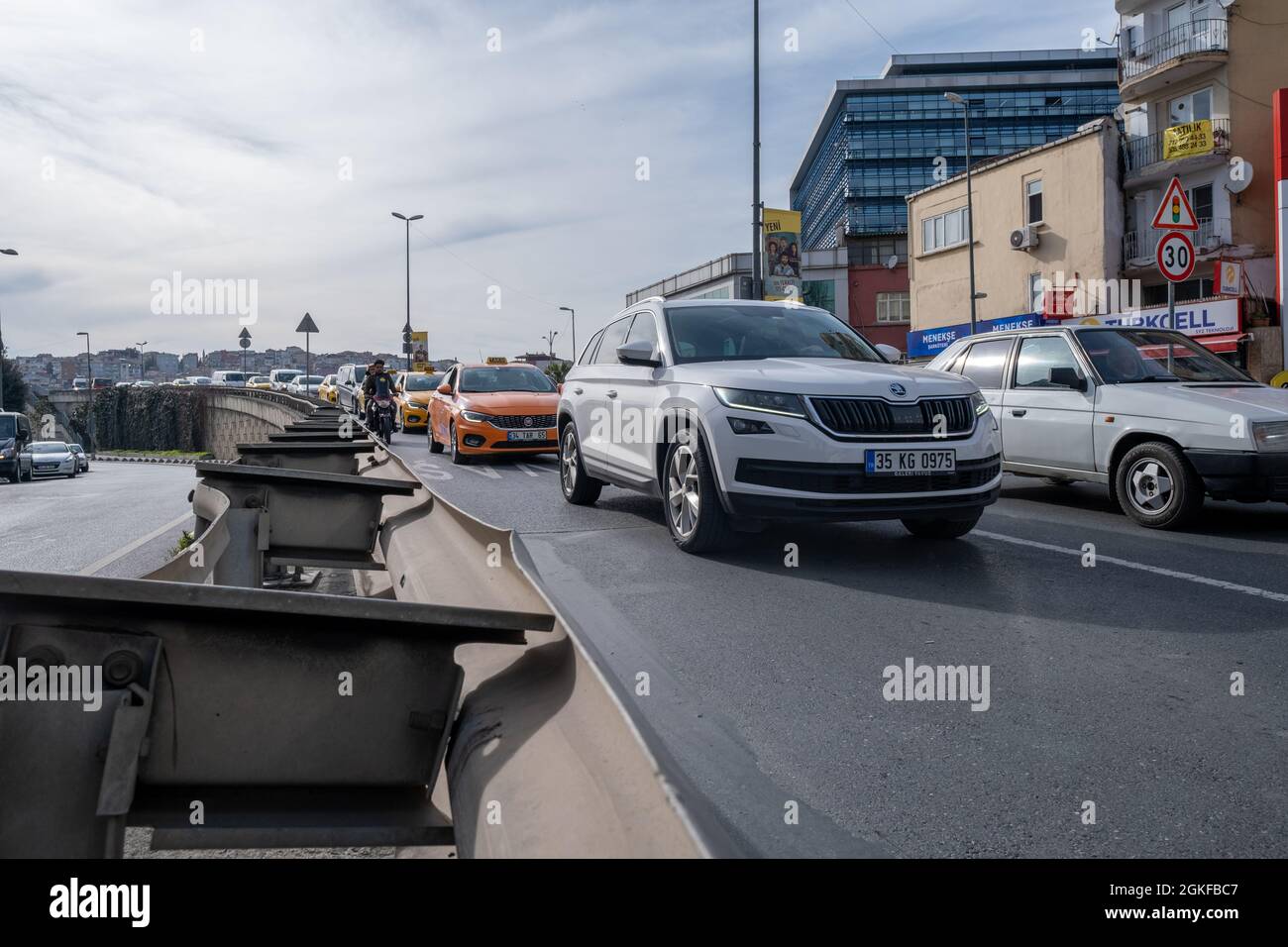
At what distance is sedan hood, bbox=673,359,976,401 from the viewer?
6.10 meters

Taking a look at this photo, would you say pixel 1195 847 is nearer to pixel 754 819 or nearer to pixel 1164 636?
pixel 754 819

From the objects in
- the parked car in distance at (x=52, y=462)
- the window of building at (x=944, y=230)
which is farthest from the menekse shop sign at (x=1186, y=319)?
the parked car in distance at (x=52, y=462)

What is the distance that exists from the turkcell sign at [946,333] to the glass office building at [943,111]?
44.6 metres

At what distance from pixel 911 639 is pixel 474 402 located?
1184 cm

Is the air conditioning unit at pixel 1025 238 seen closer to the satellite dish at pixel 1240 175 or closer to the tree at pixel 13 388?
the satellite dish at pixel 1240 175

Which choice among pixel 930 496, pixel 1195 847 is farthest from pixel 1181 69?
pixel 1195 847

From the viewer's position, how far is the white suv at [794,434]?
19.4 ft

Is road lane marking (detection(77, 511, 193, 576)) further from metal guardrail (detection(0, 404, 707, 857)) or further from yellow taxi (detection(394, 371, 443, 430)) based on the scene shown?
yellow taxi (detection(394, 371, 443, 430))

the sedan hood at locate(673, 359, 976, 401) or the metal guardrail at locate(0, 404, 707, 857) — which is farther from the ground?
the sedan hood at locate(673, 359, 976, 401)

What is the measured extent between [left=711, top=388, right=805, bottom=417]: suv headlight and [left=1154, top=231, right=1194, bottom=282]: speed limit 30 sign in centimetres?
663

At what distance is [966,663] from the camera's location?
4.12m

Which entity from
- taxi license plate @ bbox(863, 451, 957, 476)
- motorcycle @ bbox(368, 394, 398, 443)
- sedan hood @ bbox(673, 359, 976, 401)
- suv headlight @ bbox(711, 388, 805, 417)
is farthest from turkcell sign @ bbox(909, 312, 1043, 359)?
suv headlight @ bbox(711, 388, 805, 417)

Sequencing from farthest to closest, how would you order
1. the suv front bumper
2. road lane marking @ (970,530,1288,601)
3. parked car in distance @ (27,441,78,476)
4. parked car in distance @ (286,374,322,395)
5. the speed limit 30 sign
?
1. parked car in distance @ (286,374,322,395)
2. parked car in distance @ (27,441,78,476)
3. the speed limit 30 sign
4. the suv front bumper
5. road lane marking @ (970,530,1288,601)
